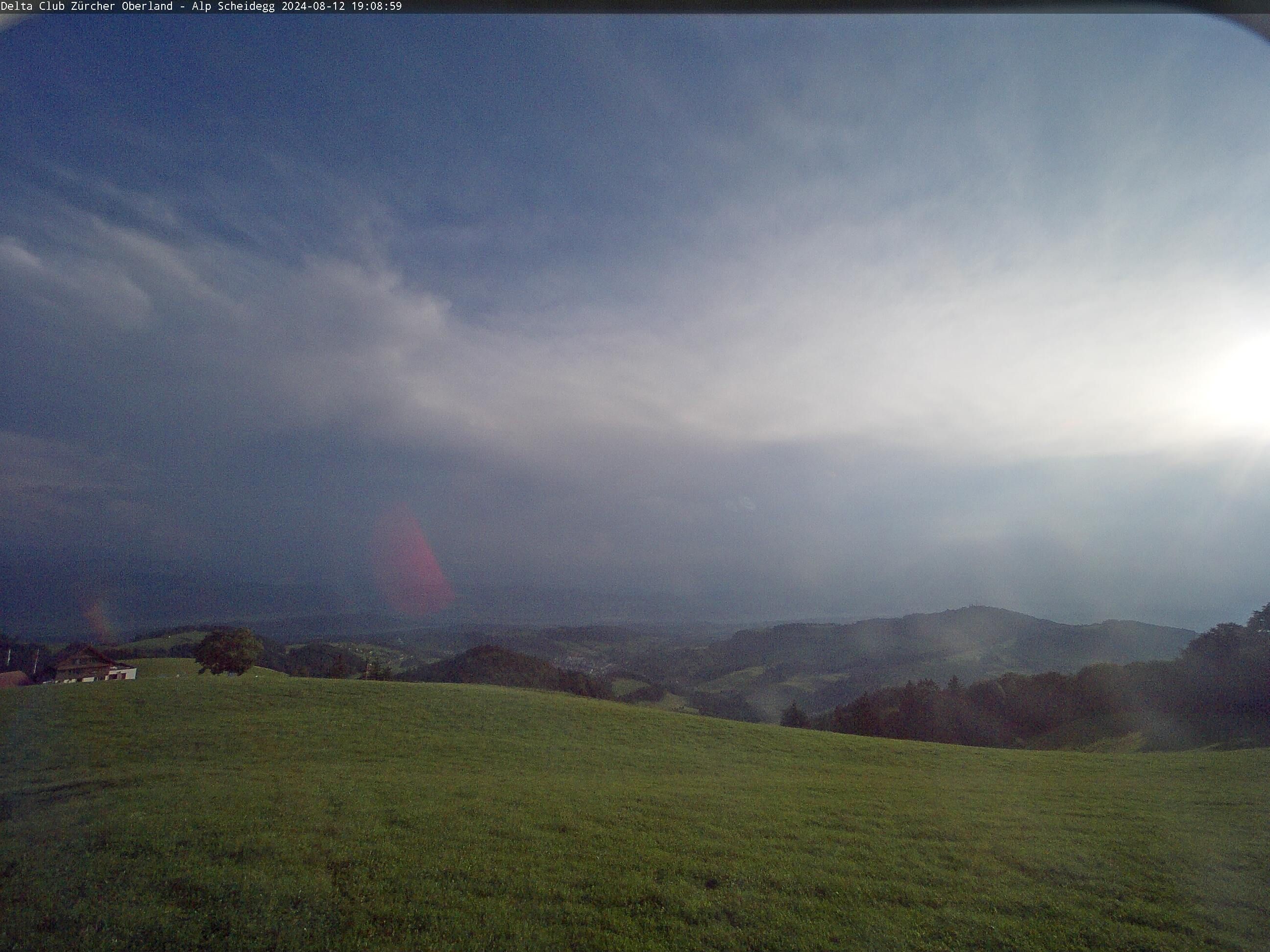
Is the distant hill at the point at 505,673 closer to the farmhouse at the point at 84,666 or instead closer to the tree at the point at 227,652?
the tree at the point at 227,652

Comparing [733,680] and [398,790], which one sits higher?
[398,790]

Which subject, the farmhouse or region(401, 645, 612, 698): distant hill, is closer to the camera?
the farmhouse

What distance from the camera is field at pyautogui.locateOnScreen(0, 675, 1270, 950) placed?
8.06 m

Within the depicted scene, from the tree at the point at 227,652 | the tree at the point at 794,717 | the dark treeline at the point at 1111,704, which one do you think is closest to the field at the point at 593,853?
the dark treeline at the point at 1111,704

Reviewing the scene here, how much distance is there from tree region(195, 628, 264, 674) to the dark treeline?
64487 millimetres

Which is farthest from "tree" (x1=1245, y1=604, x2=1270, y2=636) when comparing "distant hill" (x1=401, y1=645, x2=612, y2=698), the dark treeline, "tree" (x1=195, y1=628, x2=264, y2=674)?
"tree" (x1=195, y1=628, x2=264, y2=674)

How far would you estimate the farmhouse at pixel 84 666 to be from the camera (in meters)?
57.2

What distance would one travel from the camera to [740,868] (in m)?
10.6

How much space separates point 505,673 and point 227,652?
55.8m

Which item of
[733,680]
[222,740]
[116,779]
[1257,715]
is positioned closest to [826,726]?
[1257,715]

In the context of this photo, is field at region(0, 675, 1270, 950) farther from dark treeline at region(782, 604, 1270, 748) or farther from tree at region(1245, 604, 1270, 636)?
tree at region(1245, 604, 1270, 636)

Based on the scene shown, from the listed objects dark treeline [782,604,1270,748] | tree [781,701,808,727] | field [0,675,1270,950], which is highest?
field [0,675,1270,950]

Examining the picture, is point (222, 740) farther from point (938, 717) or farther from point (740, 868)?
point (938, 717)

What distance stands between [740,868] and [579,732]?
22131 mm
